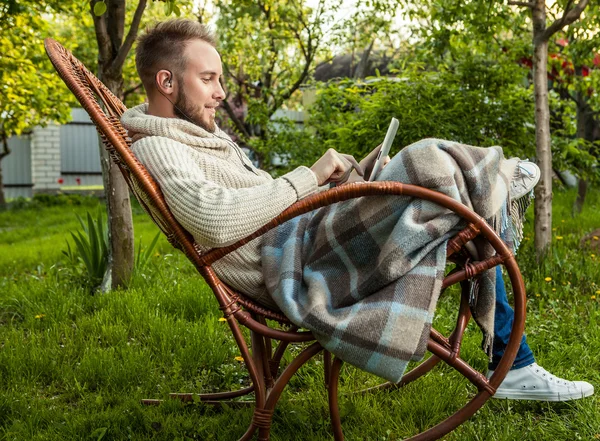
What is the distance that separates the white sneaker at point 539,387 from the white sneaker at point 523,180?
667mm

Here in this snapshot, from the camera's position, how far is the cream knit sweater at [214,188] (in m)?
1.72

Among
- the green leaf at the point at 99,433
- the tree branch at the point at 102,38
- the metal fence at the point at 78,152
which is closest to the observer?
the green leaf at the point at 99,433

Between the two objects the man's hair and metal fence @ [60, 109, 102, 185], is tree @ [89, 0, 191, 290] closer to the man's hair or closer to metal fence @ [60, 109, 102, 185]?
the man's hair

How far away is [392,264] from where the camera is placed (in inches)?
63.1

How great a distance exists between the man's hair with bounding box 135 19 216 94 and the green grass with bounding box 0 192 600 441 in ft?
3.62

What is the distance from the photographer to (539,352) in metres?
2.71

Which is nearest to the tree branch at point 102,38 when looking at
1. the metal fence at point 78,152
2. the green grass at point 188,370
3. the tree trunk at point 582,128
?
the green grass at point 188,370

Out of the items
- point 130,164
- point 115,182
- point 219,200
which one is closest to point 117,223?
point 115,182

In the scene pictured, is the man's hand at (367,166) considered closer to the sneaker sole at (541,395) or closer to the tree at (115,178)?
the sneaker sole at (541,395)

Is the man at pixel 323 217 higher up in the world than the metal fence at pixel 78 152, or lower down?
higher up

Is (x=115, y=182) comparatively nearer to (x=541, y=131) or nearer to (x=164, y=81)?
(x=164, y=81)

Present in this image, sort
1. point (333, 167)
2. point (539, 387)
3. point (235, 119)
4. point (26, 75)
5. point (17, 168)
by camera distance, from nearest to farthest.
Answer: point (333, 167)
point (539, 387)
point (26, 75)
point (235, 119)
point (17, 168)

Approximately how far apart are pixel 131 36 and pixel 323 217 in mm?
1960

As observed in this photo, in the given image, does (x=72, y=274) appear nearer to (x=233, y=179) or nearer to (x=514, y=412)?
(x=233, y=179)
